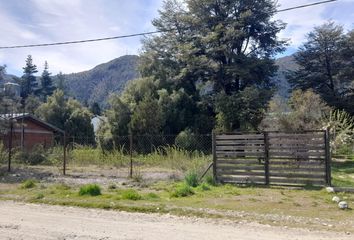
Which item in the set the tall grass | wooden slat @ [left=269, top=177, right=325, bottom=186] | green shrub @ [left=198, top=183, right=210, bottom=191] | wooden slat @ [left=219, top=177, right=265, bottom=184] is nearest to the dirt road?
green shrub @ [left=198, top=183, right=210, bottom=191]

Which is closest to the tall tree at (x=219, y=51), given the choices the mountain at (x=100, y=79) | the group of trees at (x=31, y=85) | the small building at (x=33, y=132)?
the small building at (x=33, y=132)

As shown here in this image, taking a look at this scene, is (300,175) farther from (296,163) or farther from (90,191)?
(90,191)

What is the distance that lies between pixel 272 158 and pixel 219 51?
2739 cm

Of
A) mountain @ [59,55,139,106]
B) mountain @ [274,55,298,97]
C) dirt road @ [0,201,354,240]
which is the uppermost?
mountain @ [59,55,139,106]

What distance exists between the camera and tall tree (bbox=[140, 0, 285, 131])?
40719 millimetres

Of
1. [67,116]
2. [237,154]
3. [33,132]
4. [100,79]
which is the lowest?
[237,154]

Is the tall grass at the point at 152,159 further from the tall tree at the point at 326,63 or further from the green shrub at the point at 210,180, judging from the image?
the tall tree at the point at 326,63

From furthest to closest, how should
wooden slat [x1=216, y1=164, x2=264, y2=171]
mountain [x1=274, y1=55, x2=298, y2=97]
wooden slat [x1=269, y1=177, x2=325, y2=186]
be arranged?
1. mountain [x1=274, y1=55, x2=298, y2=97]
2. wooden slat [x1=216, y1=164, x2=264, y2=171]
3. wooden slat [x1=269, y1=177, x2=325, y2=186]

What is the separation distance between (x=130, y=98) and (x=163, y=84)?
13.0 ft

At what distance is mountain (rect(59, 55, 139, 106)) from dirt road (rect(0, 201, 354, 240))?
14861 cm

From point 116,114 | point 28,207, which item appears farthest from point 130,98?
point 28,207

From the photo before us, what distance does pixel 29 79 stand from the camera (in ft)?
318

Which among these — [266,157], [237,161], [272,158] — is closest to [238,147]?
[237,161]

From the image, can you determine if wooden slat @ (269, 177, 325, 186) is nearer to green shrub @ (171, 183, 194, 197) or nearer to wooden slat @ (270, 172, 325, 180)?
wooden slat @ (270, 172, 325, 180)
